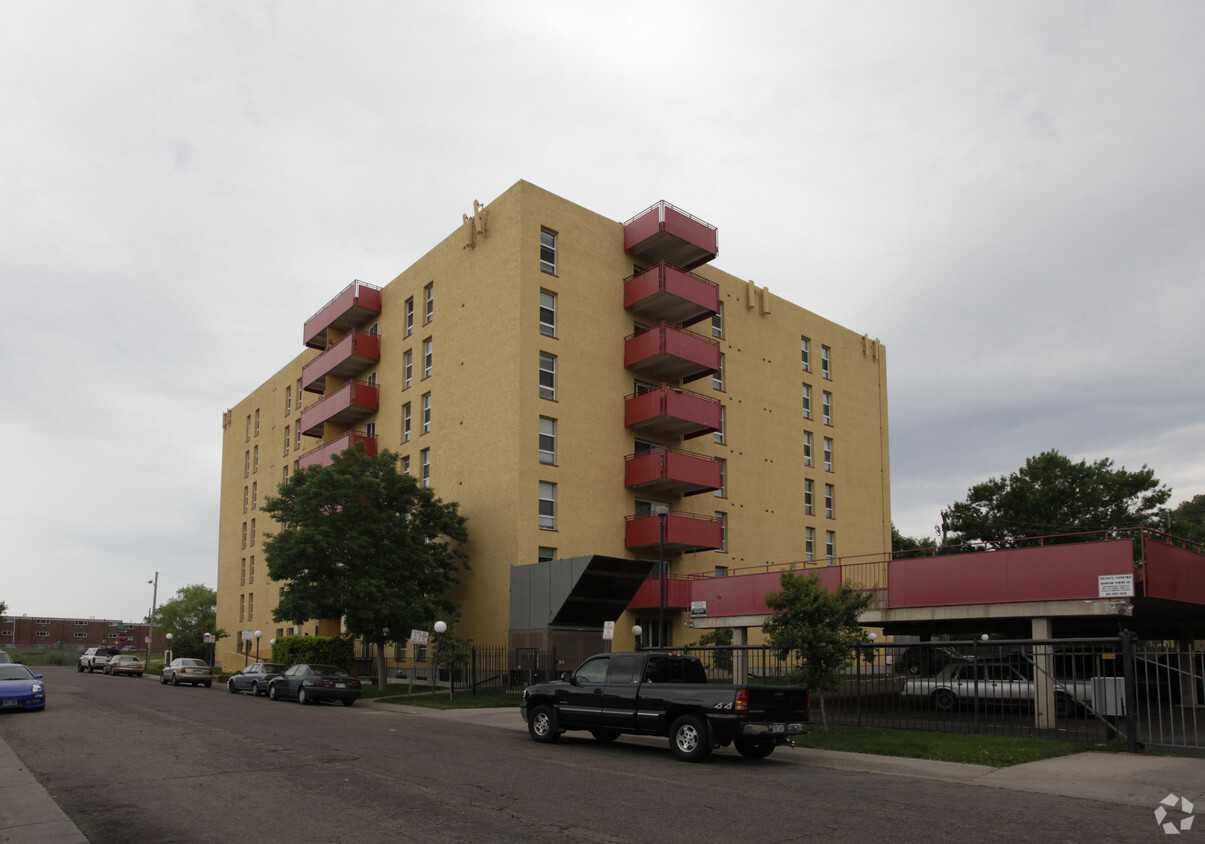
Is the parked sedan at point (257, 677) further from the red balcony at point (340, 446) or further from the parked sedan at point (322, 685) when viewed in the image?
the red balcony at point (340, 446)

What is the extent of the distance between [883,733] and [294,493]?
80.0 feet

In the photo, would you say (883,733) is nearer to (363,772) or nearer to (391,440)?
(363,772)

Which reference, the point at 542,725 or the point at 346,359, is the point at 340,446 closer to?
the point at 346,359

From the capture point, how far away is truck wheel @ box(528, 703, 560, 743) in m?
17.9

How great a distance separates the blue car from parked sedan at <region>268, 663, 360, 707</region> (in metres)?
7.57

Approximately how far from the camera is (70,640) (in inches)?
5827

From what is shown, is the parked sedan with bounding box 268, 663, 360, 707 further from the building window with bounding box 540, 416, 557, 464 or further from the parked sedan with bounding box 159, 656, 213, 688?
the parked sedan with bounding box 159, 656, 213, 688

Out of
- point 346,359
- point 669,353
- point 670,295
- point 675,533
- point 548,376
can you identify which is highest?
point 670,295

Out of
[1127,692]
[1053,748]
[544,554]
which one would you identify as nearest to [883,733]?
[1053,748]

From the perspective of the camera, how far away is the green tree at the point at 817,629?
1905 cm

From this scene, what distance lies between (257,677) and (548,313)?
17.8 m

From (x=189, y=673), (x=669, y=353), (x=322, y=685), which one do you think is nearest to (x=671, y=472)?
(x=669, y=353)

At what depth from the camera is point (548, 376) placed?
1492 inches

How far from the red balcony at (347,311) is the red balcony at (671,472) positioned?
17.3 metres
